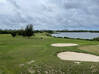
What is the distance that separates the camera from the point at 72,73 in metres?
8.62

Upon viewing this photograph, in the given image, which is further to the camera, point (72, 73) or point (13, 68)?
point (13, 68)

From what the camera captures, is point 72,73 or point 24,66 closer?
point 72,73

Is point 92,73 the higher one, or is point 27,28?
point 27,28

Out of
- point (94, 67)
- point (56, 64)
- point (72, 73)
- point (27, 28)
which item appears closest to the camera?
point (72, 73)

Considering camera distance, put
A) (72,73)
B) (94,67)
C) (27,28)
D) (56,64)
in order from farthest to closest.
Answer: (27,28), (56,64), (94,67), (72,73)

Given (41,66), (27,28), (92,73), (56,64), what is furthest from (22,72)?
(27,28)

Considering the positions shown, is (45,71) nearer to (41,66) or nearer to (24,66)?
(41,66)

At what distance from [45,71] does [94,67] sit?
363 cm

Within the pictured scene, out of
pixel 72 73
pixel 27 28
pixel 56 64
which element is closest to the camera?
pixel 72 73

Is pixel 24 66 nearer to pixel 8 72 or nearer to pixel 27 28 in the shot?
pixel 8 72

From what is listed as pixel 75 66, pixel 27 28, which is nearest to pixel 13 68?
pixel 75 66

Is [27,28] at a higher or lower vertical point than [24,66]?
higher

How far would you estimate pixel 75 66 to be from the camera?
959 centimetres

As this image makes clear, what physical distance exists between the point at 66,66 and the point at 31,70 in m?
2.60
